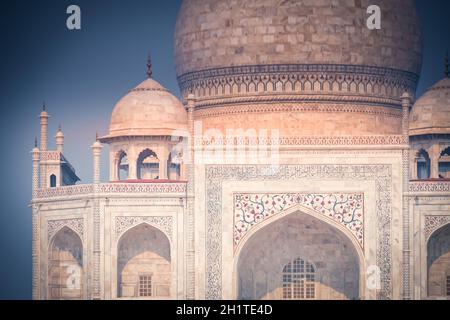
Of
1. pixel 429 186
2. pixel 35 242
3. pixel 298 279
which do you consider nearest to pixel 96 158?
pixel 35 242

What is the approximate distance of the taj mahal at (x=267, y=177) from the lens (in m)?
26.5

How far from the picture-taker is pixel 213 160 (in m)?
26.8

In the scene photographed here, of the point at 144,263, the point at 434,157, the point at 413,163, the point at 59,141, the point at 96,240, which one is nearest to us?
the point at 96,240

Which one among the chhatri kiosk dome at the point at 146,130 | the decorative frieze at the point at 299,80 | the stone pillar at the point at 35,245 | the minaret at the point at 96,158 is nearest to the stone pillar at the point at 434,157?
the decorative frieze at the point at 299,80

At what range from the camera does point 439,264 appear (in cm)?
2695

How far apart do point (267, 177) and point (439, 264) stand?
105 inches

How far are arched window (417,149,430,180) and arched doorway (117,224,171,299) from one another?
13.4 feet

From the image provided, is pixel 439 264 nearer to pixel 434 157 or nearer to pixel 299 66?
pixel 434 157

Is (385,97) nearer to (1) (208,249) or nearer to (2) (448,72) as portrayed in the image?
(2) (448,72)

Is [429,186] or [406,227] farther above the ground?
[429,186]

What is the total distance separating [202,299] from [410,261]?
282cm

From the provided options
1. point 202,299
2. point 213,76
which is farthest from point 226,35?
point 202,299

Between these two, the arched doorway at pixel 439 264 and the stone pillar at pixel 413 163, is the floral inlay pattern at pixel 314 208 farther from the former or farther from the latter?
the stone pillar at pixel 413 163

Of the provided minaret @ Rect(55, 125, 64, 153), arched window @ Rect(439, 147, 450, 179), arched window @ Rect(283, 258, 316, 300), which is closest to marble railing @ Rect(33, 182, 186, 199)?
minaret @ Rect(55, 125, 64, 153)
